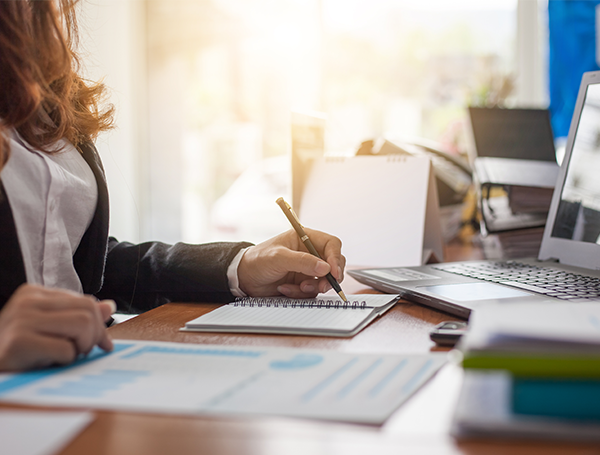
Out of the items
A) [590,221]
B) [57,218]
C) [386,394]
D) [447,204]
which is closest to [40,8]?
[57,218]

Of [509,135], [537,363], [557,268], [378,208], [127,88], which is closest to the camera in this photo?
[537,363]

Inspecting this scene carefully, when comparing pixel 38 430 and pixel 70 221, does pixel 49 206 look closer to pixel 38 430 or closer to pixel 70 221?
pixel 70 221

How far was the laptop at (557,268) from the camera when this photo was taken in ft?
2.33

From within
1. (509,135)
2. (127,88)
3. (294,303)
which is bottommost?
(294,303)

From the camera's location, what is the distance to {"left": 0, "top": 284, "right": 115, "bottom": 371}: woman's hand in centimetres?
45

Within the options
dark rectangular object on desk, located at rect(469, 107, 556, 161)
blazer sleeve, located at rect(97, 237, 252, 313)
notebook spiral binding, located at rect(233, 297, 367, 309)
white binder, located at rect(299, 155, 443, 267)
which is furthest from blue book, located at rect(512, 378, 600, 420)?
dark rectangular object on desk, located at rect(469, 107, 556, 161)

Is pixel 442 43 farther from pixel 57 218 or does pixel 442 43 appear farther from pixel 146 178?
pixel 57 218

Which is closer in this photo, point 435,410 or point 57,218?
point 435,410

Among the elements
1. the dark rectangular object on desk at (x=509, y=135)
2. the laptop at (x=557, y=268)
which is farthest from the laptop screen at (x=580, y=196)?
the dark rectangular object on desk at (x=509, y=135)

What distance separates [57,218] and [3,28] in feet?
0.81

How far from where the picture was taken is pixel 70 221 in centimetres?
81

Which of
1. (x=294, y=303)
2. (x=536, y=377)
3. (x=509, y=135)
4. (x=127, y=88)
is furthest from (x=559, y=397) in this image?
(x=127, y=88)

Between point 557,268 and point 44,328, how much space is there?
2.47 feet

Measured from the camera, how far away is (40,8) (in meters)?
0.73
